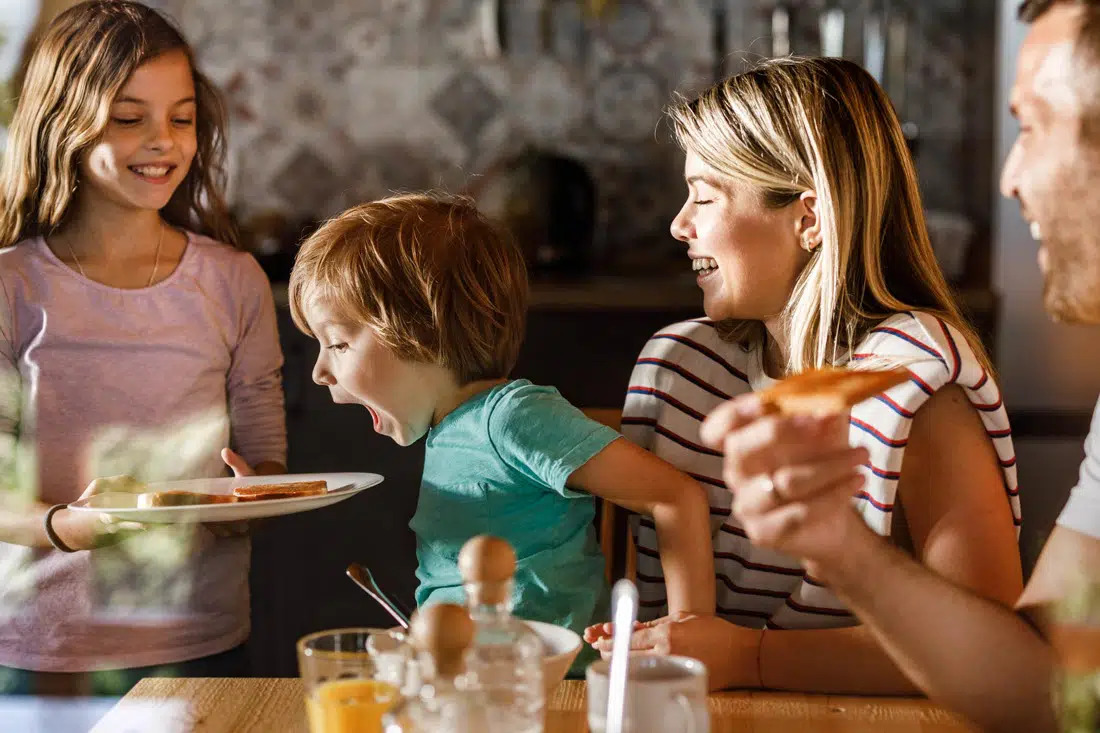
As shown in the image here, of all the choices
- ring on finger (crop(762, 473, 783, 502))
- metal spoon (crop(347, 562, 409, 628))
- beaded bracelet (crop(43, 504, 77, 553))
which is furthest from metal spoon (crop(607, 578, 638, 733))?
beaded bracelet (crop(43, 504, 77, 553))

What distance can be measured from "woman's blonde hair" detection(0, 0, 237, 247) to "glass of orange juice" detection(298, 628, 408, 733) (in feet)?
2.72

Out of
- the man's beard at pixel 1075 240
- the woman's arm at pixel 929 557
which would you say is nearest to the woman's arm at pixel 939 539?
the woman's arm at pixel 929 557

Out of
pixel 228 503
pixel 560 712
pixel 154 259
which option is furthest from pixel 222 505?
pixel 154 259

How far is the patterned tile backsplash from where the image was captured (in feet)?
9.48

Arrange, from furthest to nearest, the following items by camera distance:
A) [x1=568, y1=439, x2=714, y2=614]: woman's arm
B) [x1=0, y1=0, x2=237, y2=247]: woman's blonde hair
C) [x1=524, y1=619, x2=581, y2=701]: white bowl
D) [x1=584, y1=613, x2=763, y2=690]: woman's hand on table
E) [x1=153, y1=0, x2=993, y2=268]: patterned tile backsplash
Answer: [x1=153, y1=0, x2=993, y2=268]: patterned tile backsplash < [x1=0, y1=0, x2=237, y2=247]: woman's blonde hair < [x1=568, y1=439, x2=714, y2=614]: woman's arm < [x1=584, y1=613, x2=763, y2=690]: woman's hand on table < [x1=524, y1=619, x2=581, y2=701]: white bowl

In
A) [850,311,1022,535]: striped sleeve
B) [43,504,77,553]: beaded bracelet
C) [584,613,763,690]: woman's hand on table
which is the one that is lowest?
[584,613,763,690]: woman's hand on table

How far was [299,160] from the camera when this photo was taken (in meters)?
3.01

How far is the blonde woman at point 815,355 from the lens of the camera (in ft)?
3.45

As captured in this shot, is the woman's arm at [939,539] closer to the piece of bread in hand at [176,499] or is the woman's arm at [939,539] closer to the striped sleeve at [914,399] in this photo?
the striped sleeve at [914,399]

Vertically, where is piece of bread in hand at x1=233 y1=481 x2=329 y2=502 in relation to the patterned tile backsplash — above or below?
below

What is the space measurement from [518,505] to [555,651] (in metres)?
0.36

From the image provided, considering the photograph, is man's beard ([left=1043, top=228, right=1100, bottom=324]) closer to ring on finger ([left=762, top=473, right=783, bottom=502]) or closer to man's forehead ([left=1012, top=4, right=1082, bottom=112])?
man's forehead ([left=1012, top=4, right=1082, bottom=112])

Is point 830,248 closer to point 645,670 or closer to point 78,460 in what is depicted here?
point 645,670

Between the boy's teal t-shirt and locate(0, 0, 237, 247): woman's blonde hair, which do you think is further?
locate(0, 0, 237, 247): woman's blonde hair
